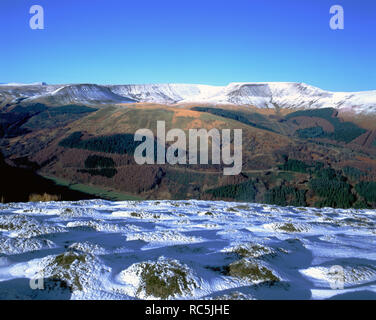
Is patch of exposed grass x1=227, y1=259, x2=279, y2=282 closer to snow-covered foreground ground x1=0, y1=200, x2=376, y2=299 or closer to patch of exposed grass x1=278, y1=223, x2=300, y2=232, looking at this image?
snow-covered foreground ground x1=0, y1=200, x2=376, y2=299

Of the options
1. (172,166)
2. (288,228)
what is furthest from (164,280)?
(172,166)

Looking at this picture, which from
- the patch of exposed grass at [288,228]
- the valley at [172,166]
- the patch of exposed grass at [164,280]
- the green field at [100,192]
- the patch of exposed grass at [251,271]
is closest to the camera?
the patch of exposed grass at [164,280]

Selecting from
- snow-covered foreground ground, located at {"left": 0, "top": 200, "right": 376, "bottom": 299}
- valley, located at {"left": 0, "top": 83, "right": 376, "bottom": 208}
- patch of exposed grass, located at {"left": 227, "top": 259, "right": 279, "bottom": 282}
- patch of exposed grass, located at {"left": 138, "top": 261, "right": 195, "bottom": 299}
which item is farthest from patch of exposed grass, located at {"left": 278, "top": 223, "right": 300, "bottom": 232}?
valley, located at {"left": 0, "top": 83, "right": 376, "bottom": 208}

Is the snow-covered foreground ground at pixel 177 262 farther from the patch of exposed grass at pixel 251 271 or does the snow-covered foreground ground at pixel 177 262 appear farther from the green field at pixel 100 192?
the green field at pixel 100 192

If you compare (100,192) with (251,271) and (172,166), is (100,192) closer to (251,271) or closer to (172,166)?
(172,166)

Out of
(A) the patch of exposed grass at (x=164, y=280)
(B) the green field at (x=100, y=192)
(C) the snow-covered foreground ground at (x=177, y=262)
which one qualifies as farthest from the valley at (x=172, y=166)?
(A) the patch of exposed grass at (x=164, y=280)

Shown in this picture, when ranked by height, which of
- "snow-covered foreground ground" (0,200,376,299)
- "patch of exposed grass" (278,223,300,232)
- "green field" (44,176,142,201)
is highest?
"snow-covered foreground ground" (0,200,376,299)

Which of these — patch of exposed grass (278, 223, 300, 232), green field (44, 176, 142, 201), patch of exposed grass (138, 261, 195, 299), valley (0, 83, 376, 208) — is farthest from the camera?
valley (0, 83, 376, 208)
